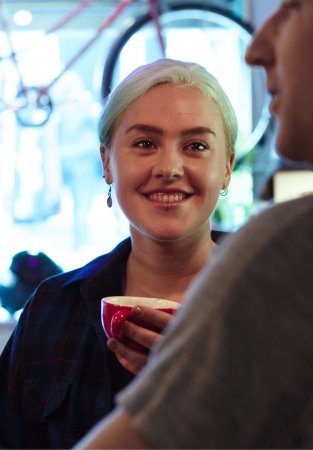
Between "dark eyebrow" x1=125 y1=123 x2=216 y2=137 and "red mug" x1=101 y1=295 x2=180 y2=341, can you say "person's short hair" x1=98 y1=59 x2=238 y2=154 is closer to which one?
"dark eyebrow" x1=125 y1=123 x2=216 y2=137

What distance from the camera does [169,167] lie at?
1637 millimetres

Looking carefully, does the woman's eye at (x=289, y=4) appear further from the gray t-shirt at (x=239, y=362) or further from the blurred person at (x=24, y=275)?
the blurred person at (x=24, y=275)

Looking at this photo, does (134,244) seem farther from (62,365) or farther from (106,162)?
(62,365)

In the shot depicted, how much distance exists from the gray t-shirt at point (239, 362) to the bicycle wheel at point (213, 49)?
308cm

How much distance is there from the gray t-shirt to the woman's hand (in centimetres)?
58

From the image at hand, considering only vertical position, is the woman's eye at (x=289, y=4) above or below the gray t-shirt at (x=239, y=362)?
above

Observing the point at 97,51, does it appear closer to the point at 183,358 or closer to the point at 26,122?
the point at 26,122

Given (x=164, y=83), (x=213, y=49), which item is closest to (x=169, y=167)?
(x=164, y=83)

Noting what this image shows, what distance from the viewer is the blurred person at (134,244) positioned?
1616 mm

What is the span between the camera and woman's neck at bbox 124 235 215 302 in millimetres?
1691

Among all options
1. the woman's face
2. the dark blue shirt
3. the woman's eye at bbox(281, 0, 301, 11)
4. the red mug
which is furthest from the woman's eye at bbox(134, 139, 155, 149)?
the woman's eye at bbox(281, 0, 301, 11)

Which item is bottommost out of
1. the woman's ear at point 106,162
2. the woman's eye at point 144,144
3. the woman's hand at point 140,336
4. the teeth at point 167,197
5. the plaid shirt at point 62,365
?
the plaid shirt at point 62,365

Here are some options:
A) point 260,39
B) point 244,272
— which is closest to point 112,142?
point 260,39

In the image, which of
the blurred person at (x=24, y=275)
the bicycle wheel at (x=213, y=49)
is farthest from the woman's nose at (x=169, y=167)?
the bicycle wheel at (x=213, y=49)
